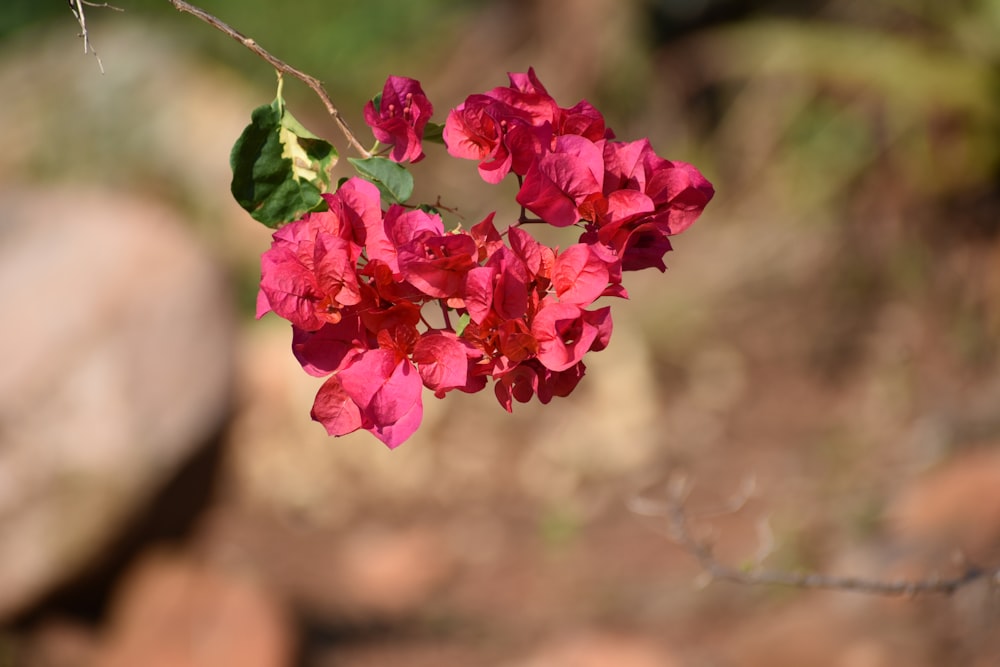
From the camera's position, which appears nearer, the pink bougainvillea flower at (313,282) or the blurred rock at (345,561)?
the pink bougainvillea flower at (313,282)

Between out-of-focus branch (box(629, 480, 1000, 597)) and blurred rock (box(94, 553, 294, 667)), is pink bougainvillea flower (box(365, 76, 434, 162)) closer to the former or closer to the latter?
out-of-focus branch (box(629, 480, 1000, 597))

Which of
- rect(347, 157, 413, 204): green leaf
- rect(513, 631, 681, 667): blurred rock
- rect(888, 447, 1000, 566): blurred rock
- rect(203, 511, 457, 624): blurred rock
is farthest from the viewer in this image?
rect(203, 511, 457, 624): blurred rock

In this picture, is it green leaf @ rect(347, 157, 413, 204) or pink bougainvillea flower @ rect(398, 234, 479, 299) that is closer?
pink bougainvillea flower @ rect(398, 234, 479, 299)

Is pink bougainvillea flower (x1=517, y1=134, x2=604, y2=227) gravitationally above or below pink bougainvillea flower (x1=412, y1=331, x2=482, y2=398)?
above

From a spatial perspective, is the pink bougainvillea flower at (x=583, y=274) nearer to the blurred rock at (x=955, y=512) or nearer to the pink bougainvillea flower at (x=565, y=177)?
the pink bougainvillea flower at (x=565, y=177)

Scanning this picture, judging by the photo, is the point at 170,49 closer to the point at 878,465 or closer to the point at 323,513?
the point at 323,513

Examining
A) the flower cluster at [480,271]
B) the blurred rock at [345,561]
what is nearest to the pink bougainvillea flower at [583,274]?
the flower cluster at [480,271]

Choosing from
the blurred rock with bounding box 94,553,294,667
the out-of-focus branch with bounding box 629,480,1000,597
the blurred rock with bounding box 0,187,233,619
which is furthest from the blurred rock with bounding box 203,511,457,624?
the out-of-focus branch with bounding box 629,480,1000,597

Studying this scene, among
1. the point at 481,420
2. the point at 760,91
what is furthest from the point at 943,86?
the point at 481,420
